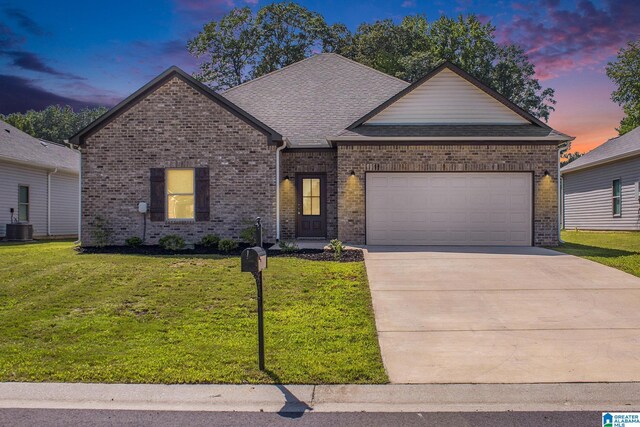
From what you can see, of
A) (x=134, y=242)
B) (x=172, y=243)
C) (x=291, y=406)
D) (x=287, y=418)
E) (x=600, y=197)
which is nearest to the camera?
(x=287, y=418)

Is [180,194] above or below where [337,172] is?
below

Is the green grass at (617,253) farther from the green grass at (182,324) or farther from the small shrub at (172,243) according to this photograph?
the small shrub at (172,243)

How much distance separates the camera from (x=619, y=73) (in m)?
42.7

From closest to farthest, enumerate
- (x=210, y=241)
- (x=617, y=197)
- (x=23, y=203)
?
(x=210, y=241)
(x=23, y=203)
(x=617, y=197)

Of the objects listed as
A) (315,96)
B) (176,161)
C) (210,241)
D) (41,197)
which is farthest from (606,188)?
(41,197)

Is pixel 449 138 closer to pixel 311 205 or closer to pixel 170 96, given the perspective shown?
pixel 311 205

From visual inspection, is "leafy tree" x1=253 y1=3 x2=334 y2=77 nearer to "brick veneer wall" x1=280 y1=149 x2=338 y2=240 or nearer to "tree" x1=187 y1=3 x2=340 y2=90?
"tree" x1=187 y1=3 x2=340 y2=90

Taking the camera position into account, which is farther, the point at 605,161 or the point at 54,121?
the point at 54,121

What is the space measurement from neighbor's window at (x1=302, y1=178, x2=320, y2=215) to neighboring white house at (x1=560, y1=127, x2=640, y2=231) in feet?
45.9

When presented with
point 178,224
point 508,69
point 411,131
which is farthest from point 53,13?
point 508,69

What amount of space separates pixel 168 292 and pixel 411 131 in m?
10.00

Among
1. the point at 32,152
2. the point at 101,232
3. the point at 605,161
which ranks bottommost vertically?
the point at 101,232

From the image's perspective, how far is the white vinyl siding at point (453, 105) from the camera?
17.0 m

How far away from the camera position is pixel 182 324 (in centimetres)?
736
